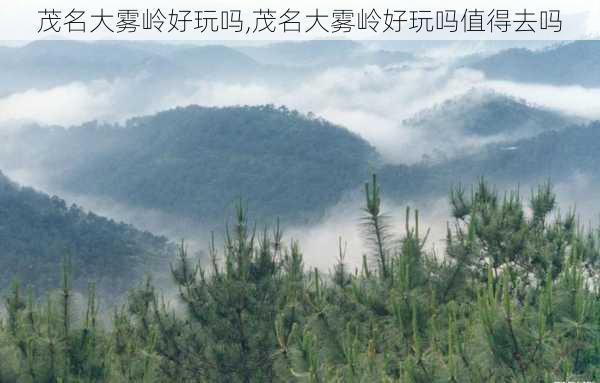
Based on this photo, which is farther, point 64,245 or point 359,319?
point 64,245

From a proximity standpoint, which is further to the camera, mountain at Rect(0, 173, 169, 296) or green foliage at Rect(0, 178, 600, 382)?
mountain at Rect(0, 173, 169, 296)

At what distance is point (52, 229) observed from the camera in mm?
131500

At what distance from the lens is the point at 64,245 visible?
4592 inches

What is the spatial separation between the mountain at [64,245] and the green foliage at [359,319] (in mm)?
94599

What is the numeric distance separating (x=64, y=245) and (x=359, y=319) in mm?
114890

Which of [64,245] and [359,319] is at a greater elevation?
[359,319]

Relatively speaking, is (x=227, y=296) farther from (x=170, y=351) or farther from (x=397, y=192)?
(x=397, y=192)

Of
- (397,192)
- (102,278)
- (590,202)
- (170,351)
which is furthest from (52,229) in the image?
(590,202)

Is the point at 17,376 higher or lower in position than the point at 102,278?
higher

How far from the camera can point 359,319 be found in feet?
31.6

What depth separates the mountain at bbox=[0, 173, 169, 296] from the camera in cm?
11125

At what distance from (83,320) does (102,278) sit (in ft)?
362

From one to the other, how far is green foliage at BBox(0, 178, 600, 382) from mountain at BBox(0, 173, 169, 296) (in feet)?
310

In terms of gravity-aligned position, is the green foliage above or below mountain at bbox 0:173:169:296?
above
